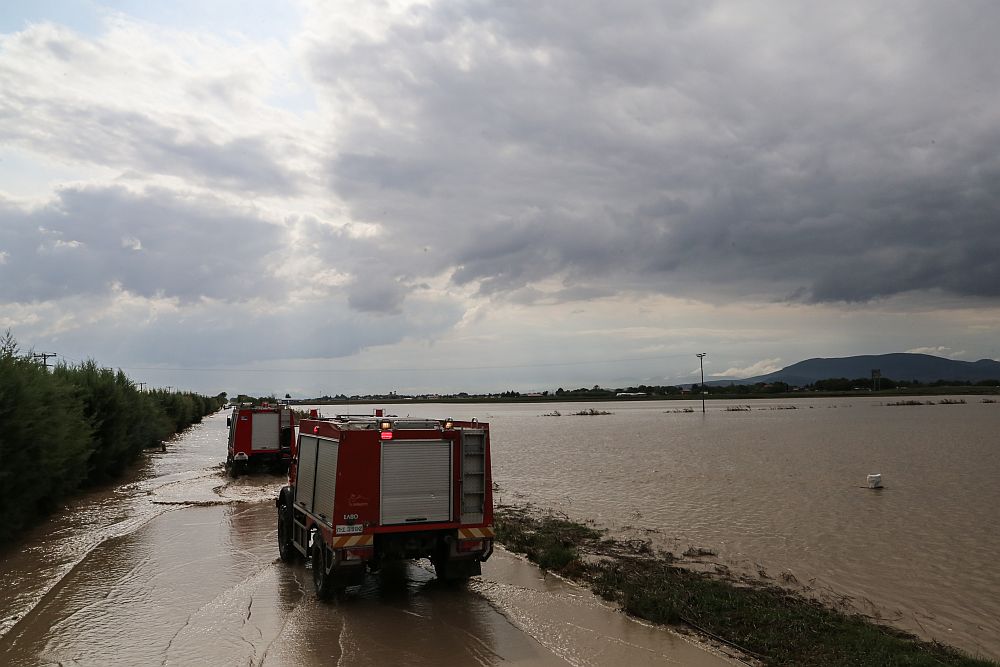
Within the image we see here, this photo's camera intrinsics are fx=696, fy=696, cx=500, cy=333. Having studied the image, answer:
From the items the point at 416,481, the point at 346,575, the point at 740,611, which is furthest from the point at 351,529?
the point at 740,611

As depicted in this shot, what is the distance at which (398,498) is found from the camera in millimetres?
9875

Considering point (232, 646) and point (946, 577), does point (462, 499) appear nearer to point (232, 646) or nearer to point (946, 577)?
point (232, 646)

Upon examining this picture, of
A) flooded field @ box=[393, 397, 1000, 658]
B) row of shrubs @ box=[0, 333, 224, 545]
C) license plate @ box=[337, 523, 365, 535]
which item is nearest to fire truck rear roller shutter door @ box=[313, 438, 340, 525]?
license plate @ box=[337, 523, 365, 535]

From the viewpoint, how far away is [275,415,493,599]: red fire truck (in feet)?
31.7

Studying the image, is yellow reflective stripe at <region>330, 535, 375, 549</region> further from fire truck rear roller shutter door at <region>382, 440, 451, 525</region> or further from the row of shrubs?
the row of shrubs

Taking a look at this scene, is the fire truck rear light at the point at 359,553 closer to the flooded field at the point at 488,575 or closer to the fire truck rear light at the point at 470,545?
the flooded field at the point at 488,575

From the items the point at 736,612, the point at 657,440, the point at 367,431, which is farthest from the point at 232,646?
the point at 657,440

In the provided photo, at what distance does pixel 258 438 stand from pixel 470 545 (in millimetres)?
18547

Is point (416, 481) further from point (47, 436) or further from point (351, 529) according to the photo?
point (47, 436)

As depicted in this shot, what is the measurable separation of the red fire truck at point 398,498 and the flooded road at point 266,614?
0.72 metres

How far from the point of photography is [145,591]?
36.4ft

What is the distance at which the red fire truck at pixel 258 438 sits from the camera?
2638cm

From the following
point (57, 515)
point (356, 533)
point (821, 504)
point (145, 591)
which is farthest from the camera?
point (821, 504)

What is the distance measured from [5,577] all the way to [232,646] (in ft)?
21.4
